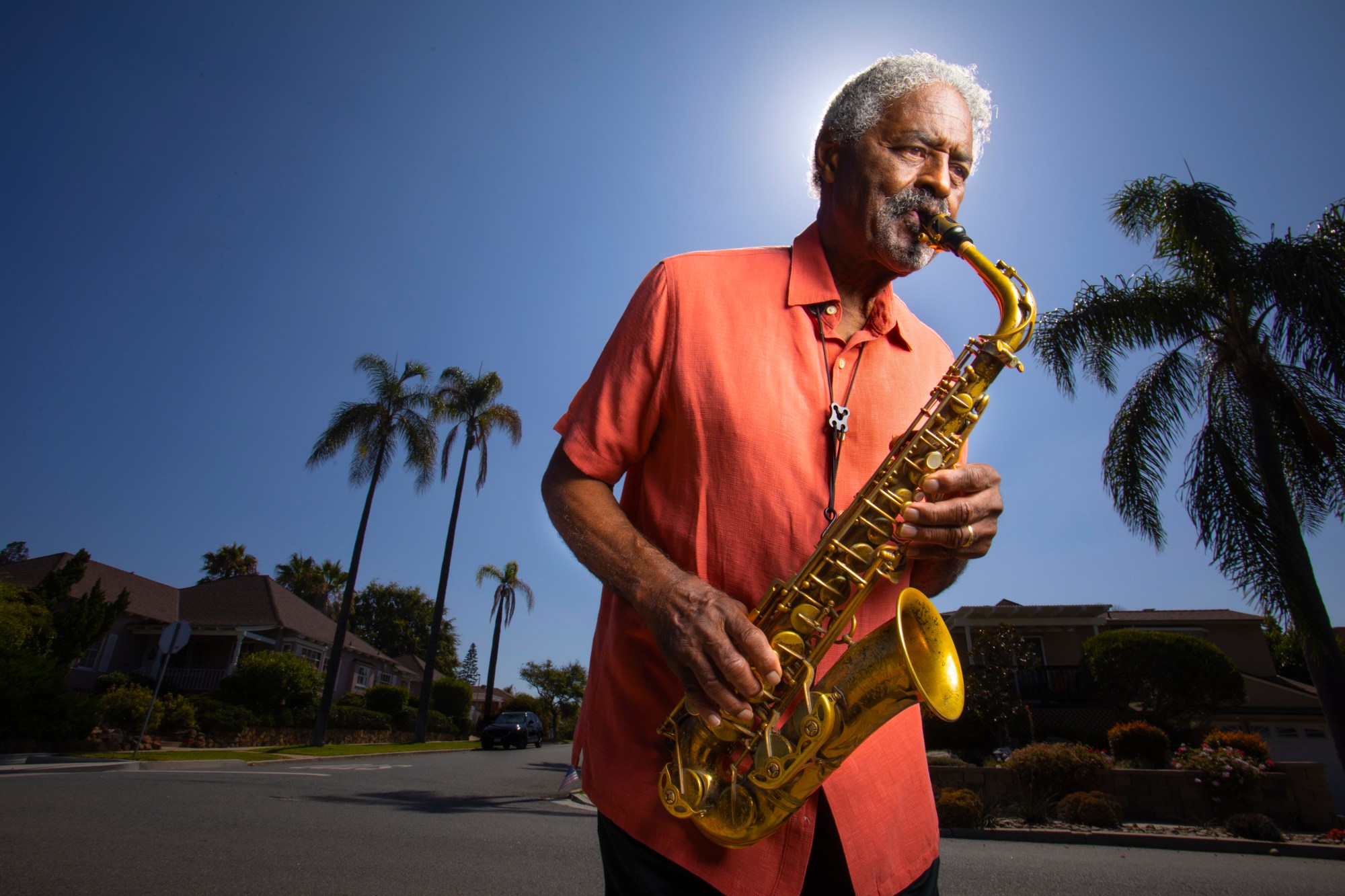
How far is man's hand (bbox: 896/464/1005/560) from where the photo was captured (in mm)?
1613

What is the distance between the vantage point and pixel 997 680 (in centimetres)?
1698

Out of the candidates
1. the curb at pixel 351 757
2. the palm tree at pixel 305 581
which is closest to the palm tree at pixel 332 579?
the palm tree at pixel 305 581

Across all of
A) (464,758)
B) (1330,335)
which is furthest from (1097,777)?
(464,758)

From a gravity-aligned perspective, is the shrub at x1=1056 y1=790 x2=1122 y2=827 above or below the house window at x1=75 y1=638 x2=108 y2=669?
below

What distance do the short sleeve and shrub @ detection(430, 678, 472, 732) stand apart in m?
48.3

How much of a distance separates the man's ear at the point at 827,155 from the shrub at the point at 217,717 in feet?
92.8

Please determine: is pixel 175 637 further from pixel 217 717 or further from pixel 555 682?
pixel 555 682

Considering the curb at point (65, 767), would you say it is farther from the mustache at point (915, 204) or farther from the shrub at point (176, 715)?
the mustache at point (915, 204)

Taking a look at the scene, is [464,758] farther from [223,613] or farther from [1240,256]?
[1240,256]

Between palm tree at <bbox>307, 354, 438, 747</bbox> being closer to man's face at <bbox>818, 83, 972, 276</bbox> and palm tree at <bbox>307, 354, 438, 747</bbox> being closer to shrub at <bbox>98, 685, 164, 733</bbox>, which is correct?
shrub at <bbox>98, 685, 164, 733</bbox>

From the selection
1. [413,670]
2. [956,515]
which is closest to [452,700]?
[413,670]

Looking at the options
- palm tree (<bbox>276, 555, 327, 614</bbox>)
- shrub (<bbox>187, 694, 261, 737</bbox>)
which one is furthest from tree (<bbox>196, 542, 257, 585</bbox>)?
shrub (<bbox>187, 694, 261, 737</bbox>)

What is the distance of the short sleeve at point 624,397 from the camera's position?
160cm

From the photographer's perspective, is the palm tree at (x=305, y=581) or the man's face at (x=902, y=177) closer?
the man's face at (x=902, y=177)
